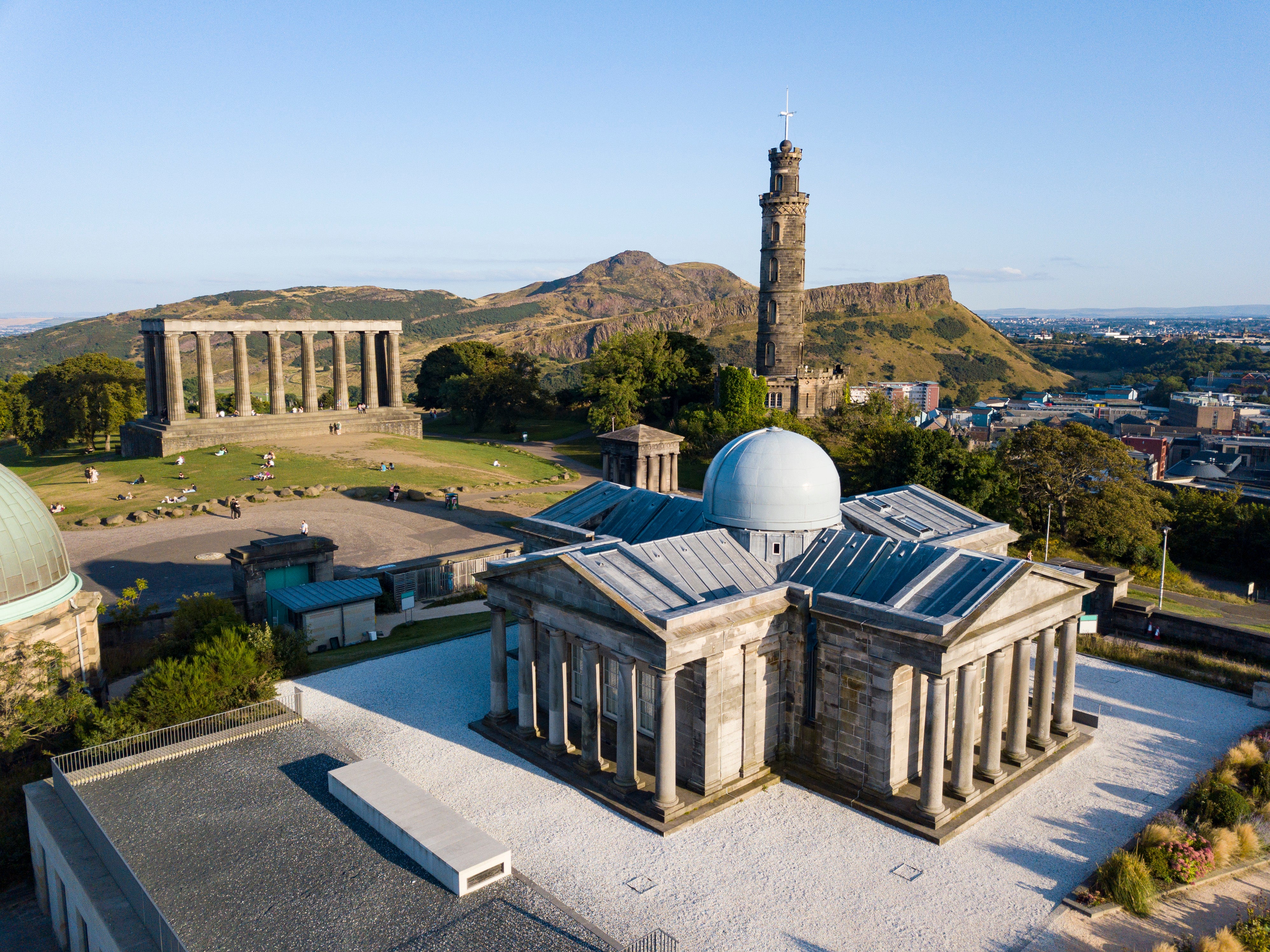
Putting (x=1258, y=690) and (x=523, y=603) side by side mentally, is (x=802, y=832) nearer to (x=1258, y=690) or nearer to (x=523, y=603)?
(x=523, y=603)

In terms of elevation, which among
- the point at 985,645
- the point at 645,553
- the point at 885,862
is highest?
the point at 645,553

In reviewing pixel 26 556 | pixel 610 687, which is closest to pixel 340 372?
pixel 26 556

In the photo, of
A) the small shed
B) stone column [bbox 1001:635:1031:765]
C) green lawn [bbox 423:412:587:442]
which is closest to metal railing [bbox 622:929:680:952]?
stone column [bbox 1001:635:1031:765]

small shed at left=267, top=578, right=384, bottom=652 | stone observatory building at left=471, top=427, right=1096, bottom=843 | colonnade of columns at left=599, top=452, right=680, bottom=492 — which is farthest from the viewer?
colonnade of columns at left=599, top=452, right=680, bottom=492

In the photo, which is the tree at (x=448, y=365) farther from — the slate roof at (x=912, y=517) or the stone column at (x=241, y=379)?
the slate roof at (x=912, y=517)

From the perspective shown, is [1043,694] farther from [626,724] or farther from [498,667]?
[498,667]

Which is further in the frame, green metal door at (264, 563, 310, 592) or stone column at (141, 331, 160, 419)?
stone column at (141, 331, 160, 419)

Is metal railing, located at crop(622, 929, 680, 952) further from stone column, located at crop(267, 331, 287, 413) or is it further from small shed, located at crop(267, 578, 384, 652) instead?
stone column, located at crop(267, 331, 287, 413)

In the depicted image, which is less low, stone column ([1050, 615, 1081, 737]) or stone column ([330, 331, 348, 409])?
stone column ([330, 331, 348, 409])

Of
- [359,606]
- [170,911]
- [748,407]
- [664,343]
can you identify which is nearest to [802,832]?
[170,911]
